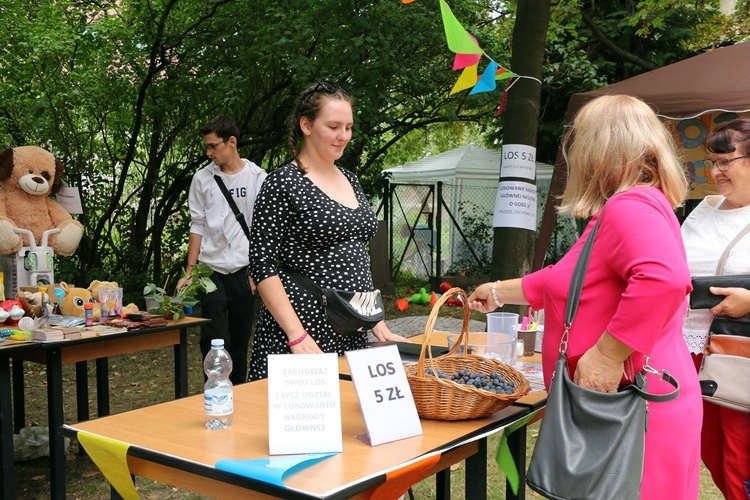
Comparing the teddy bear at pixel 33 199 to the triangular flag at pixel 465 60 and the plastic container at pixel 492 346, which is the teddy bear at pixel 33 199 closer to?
the triangular flag at pixel 465 60

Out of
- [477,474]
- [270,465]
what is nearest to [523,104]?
[477,474]

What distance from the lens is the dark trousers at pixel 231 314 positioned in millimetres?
4480

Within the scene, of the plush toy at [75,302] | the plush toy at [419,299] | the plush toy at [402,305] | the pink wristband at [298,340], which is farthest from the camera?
the plush toy at [419,299]

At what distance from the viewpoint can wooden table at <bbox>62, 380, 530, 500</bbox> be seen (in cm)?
147

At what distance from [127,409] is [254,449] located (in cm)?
395

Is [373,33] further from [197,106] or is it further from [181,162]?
[181,162]

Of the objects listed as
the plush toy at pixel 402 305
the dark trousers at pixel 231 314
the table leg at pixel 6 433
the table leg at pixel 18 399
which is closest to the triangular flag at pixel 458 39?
the dark trousers at pixel 231 314

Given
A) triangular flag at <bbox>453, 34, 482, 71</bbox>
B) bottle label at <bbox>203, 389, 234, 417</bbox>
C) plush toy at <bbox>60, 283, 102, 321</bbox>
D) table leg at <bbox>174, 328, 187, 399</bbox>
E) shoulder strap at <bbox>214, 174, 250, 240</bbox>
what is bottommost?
table leg at <bbox>174, 328, 187, 399</bbox>

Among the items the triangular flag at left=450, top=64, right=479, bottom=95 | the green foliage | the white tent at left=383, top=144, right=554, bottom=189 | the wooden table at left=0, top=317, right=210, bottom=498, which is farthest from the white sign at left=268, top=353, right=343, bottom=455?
the white tent at left=383, top=144, right=554, bottom=189

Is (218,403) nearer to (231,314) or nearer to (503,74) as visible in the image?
(231,314)

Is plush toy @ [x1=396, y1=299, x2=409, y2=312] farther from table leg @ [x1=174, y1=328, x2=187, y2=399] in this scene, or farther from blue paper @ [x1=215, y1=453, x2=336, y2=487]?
blue paper @ [x1=215, y1=453, x2=336, y2=487]

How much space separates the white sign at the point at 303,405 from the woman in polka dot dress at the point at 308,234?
673 millimetres

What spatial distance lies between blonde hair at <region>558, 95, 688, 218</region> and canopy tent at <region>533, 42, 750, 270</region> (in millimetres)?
3814

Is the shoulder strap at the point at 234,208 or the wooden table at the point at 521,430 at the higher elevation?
the shoulder strap at the point at 234,208
